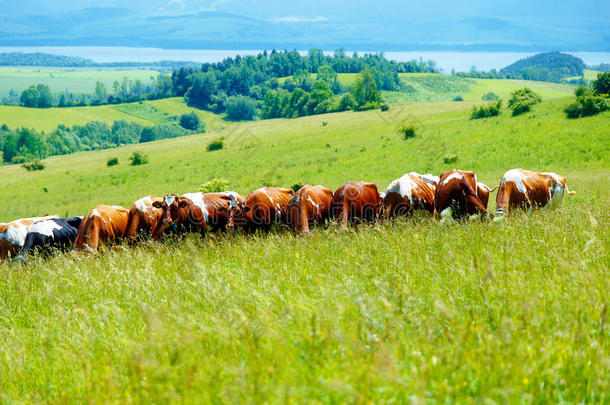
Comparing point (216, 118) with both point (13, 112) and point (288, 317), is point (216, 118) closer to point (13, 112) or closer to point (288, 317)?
point (13, 112)

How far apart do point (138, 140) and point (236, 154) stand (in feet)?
355

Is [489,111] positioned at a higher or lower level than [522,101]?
lower

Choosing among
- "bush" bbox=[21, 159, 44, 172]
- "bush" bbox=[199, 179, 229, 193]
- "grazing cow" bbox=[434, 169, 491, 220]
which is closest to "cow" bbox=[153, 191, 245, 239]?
"grazing cow" bbox=[434, 169, 491, 220]

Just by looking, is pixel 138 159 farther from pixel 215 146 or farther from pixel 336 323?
pixel 336 323

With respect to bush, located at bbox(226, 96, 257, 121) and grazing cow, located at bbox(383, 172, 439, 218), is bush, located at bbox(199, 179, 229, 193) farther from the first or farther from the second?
bush, located at bbox(226, 96, 257, 121)

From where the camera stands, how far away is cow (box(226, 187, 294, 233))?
1388 cm

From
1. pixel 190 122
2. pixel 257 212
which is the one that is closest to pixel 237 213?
pixel 257 212

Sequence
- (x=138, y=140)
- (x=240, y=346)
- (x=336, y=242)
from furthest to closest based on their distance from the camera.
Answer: (x=138, y=140), (x=336, y=242), (x=240, y=346)

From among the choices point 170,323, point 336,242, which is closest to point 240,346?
point 170,323

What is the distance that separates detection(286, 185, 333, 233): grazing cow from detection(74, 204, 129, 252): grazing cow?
16.1ft

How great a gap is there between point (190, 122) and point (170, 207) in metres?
166

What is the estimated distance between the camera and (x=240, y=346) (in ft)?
14.8

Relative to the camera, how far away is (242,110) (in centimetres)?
17938

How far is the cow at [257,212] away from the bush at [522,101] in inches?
1751
